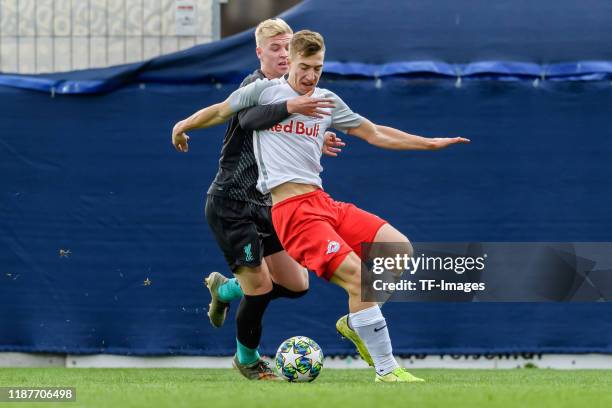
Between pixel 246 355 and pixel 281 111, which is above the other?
pixel 281 111

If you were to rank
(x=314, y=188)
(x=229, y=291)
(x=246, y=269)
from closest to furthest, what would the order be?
→ (x=314, y=188), (x=246, y=269), (x=229, y=291)

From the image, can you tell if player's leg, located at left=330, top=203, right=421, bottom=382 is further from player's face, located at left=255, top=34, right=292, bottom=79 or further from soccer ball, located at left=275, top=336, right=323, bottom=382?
player's face, located at left=255, top=34, right=292, bottom=79

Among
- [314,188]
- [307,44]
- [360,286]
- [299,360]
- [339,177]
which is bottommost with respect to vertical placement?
[299,360]

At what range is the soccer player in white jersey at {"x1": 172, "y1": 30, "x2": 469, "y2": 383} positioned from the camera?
7.41 metres

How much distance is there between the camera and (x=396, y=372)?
7.54 metres

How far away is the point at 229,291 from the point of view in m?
9.02

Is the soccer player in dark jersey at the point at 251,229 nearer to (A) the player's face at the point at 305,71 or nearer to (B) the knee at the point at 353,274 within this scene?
(A) the player's face at the point at 305,71

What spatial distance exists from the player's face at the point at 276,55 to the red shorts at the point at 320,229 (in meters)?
0.99

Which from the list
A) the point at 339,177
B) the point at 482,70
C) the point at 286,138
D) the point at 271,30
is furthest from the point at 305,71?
the point at 482,70

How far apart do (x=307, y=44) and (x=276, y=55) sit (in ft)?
2.90

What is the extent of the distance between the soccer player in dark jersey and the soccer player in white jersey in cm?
53

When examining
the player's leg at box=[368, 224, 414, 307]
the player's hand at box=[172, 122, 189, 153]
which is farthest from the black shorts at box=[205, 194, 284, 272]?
the player's leg at box=[368, 224, 414, 307]

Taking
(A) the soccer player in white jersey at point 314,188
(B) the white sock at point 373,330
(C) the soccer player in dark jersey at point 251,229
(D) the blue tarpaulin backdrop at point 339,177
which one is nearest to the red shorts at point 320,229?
(A) the soccer player in white jersey at point 314,188

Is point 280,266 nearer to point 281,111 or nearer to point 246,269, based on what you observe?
point 246,269
